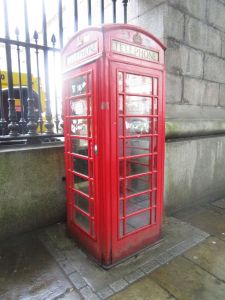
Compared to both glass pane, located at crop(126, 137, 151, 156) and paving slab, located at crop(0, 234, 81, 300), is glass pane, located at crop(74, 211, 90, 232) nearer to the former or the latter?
paving slab, located at crop(0, 234, 81, 300)

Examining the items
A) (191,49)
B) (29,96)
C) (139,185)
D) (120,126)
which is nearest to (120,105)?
(120,126)

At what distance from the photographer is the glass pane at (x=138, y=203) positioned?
272 centimetres

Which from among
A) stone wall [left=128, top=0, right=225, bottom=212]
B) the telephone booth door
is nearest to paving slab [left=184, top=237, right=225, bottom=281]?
the telephone booth door

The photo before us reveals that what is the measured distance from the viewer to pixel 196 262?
2.42 metres

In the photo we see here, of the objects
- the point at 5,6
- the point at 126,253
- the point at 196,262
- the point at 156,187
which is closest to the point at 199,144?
the point at 156,187

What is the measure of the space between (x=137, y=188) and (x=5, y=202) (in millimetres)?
1602

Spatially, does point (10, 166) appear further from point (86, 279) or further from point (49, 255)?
point (86, 279)

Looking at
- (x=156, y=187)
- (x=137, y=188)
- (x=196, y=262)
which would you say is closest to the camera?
(x=196, y=262)

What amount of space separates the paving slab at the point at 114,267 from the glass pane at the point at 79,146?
43.4 inches

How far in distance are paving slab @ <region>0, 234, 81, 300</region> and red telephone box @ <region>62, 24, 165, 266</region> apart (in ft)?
1.36

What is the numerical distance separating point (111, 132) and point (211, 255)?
1.82 meters

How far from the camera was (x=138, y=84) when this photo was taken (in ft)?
8.04

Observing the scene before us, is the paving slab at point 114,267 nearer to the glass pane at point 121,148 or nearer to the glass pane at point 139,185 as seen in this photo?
the glass pane at point 139,185

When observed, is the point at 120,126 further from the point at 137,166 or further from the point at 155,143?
the point at 137,166
